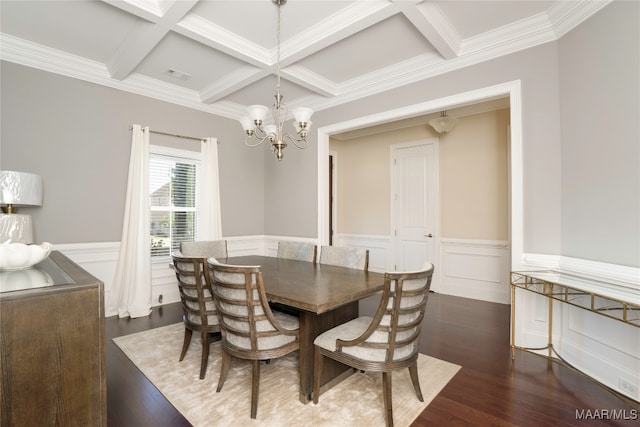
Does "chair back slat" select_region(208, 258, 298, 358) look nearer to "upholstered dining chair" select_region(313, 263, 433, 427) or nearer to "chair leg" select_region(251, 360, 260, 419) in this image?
"chair leg" select_region(251, 360, 260, 419)

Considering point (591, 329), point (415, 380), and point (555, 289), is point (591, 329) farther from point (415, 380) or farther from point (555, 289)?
point (415, 380)

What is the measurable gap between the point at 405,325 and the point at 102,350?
1.44 m

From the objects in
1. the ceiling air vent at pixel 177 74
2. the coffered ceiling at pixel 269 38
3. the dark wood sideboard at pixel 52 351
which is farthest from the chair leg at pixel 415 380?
the ceiling air vent at pixel 177 74

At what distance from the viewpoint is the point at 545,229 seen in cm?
267

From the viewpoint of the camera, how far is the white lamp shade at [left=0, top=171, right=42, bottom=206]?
268 cm

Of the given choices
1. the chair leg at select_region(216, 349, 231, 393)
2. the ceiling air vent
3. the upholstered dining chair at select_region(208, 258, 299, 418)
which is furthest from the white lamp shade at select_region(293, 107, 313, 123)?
the ceiling air vent

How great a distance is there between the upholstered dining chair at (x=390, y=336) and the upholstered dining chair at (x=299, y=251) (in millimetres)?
→ 1406

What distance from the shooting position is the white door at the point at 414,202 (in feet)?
16.4

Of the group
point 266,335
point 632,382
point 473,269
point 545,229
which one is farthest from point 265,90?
point 632,382

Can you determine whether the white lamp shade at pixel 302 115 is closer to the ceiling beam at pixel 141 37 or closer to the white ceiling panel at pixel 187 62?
the ceiling beam at pixel 141 37

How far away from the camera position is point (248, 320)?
1.90 meters

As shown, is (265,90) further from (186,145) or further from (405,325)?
(405,325)

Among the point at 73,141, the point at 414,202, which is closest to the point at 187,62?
the point at 73,141

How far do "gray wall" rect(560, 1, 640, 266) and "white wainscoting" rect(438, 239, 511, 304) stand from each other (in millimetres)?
1867
